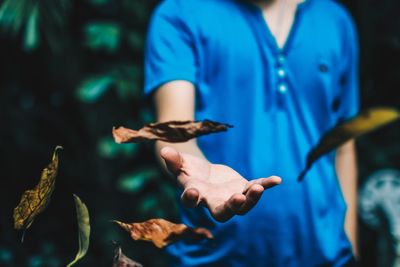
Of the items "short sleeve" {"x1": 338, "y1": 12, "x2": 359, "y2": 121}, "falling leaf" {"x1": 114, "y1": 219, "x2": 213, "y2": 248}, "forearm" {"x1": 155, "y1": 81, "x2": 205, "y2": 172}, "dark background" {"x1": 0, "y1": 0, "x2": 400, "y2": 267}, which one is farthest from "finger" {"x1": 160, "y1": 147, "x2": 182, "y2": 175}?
"dark background" {"x1": 0, "y1": 0, "x2": 400, "y2": 267}

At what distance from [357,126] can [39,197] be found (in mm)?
257

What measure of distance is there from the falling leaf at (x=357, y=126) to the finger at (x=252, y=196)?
0.14 metres

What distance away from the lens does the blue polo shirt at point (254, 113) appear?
3.18 ft

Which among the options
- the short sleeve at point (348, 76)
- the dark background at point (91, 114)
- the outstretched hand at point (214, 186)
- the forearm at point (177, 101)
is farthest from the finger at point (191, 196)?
the dark background at point (91, 114)

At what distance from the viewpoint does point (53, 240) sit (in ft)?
7.29

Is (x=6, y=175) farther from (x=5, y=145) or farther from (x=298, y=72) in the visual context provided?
(x=298, y=72)

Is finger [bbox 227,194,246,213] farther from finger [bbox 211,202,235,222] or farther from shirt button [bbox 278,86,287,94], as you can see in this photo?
shirt button [bbox 278,86,287,94]

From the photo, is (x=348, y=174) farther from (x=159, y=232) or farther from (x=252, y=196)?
(x=159, y=232)

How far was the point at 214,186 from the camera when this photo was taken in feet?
2.18

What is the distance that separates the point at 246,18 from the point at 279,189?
0.99ft

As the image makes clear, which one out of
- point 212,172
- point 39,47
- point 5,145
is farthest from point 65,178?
point 212,172

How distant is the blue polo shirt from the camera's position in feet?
3.18

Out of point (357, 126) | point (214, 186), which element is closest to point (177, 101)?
point (214, 186)

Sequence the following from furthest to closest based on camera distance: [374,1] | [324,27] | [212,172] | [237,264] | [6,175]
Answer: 1. [6,175]
2. [374,1]
3. [324,27]
4. [237,264]
5. [212,172]
